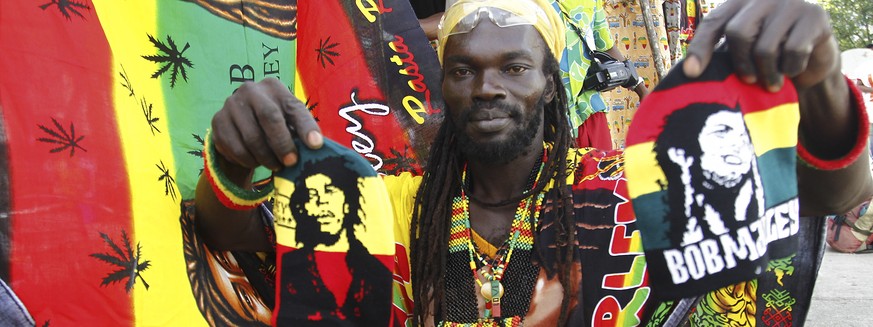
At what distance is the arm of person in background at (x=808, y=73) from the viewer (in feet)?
5.12

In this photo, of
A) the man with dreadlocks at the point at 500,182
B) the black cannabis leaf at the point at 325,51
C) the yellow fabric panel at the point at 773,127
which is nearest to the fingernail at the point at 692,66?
the yellow fabric panel at the point at 773,127

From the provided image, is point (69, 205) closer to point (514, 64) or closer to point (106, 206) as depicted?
point (106, 206)

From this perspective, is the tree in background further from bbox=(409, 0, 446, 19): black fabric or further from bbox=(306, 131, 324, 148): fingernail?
bbox=(306, 131, 324, 148): fingernail

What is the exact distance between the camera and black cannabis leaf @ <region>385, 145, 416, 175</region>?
2.72m

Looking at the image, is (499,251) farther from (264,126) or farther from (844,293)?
(844,293)

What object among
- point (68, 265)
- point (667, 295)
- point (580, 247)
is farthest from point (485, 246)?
point (68, 265)

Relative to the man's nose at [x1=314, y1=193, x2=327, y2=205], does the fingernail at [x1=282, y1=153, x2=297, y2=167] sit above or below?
above

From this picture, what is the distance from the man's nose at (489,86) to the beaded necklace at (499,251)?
0.23 m

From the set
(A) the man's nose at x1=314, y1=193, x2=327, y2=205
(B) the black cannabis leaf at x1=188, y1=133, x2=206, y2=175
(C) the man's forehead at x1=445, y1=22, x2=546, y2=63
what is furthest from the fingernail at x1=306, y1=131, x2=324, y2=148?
(C) the man's forehead at x1=445, y1=22, x2=546, y2=63

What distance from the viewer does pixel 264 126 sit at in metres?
1.82

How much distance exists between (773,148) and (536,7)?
0.95m

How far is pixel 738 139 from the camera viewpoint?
1.58 meters

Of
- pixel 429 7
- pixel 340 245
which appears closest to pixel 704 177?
pixel 340 245

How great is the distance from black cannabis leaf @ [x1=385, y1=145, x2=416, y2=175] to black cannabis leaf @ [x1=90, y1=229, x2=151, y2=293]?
0.90 m
